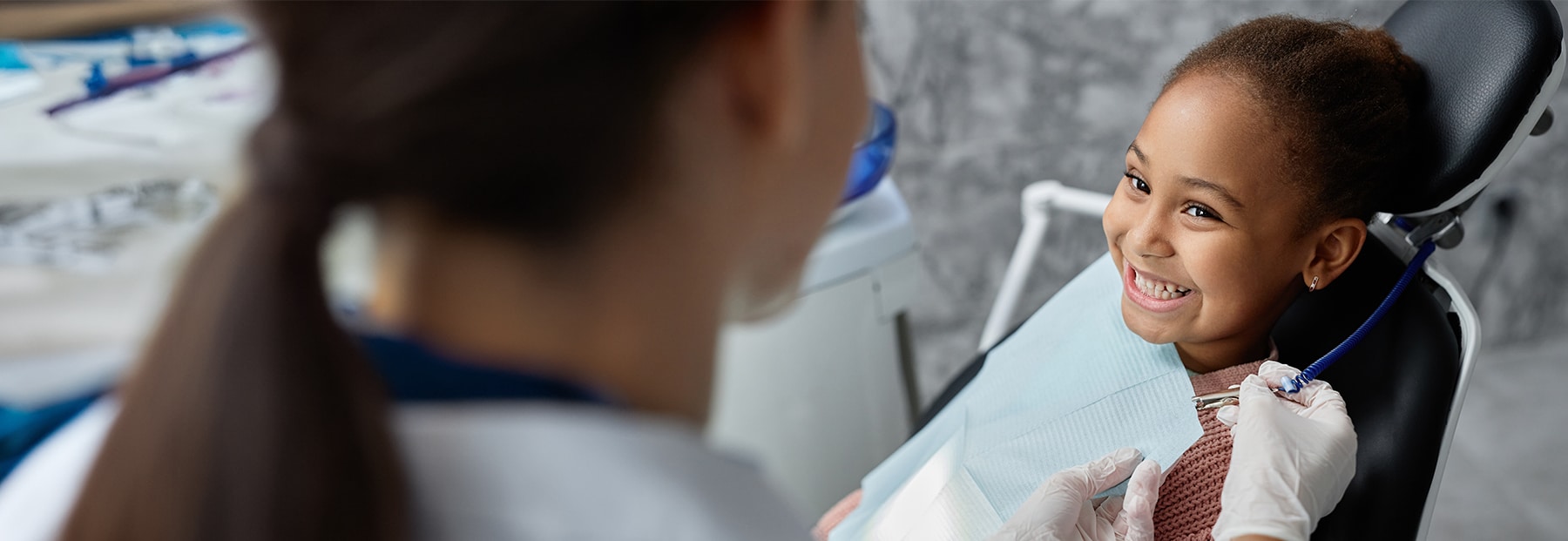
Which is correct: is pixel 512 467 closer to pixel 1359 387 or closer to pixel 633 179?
pixel 633 179

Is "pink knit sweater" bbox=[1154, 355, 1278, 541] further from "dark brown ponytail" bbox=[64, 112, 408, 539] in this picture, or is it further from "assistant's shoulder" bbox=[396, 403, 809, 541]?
"dark brown ponytail" bbox=[64, 112, 408, 539]

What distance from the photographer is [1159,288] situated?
1.07 m

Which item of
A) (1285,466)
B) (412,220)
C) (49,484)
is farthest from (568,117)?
(1285,466)

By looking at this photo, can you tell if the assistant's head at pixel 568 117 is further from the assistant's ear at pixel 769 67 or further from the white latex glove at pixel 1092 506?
the white latex glove at pixel 1092 506

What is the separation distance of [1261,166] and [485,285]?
0.78m

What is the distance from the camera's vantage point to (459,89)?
359 millimetres

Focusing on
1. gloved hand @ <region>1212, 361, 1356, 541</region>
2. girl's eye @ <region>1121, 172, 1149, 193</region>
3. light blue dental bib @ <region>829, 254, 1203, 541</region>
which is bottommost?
light blue dental bib @ <region>829, 254, 1203, 541</region>

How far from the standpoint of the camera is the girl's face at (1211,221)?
0.97m

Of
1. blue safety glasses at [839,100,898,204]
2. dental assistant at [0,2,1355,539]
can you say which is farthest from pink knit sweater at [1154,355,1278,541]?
dental assistant at [0,2,1355,539]

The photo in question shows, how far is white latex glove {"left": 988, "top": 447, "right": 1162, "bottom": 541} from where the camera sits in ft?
3.08

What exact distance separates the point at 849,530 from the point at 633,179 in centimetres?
82

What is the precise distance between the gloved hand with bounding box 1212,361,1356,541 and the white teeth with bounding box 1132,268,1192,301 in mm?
131

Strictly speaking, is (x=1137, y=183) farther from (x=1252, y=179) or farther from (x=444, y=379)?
(x=444, y=379)

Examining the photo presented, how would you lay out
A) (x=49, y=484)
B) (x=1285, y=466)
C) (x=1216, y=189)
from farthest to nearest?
(x=1216, y=189)
(x=1285, y=466)
(x=49, y=484)
